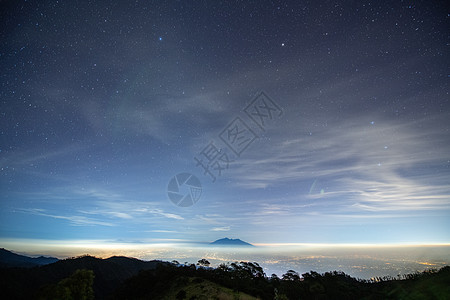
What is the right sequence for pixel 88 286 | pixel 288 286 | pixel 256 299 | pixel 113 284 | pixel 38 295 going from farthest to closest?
pixel 113 284 < pixel 288 286 < pixel 256 299 < pixel 88 286 < pixel 38 295

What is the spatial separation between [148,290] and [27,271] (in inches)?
5889

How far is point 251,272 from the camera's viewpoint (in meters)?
82.7

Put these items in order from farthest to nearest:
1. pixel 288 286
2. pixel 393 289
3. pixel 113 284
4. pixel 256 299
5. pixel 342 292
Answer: pixel 113 284
pixel 288 286
pixel 342 292
pixel 393 289
pixel 256 299

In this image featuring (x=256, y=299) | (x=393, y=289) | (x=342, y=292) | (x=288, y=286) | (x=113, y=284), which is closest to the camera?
(x=256, y=299)

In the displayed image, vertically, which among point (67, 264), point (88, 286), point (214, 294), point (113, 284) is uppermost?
point (88, 286)

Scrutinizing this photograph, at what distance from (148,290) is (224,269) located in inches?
1166

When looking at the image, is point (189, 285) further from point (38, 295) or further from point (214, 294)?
point (38, 295)

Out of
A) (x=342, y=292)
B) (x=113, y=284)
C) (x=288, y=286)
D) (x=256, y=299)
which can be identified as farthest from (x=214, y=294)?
(x=113, y=284)

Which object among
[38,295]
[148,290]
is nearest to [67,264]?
[148,290]

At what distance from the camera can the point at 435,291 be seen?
4859cm

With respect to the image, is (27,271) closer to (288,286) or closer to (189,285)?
(189,285)

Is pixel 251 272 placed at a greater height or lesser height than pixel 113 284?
greater

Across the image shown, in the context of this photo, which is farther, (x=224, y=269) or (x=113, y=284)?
(x=113, y=284)

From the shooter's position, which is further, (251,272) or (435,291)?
(251,272)
